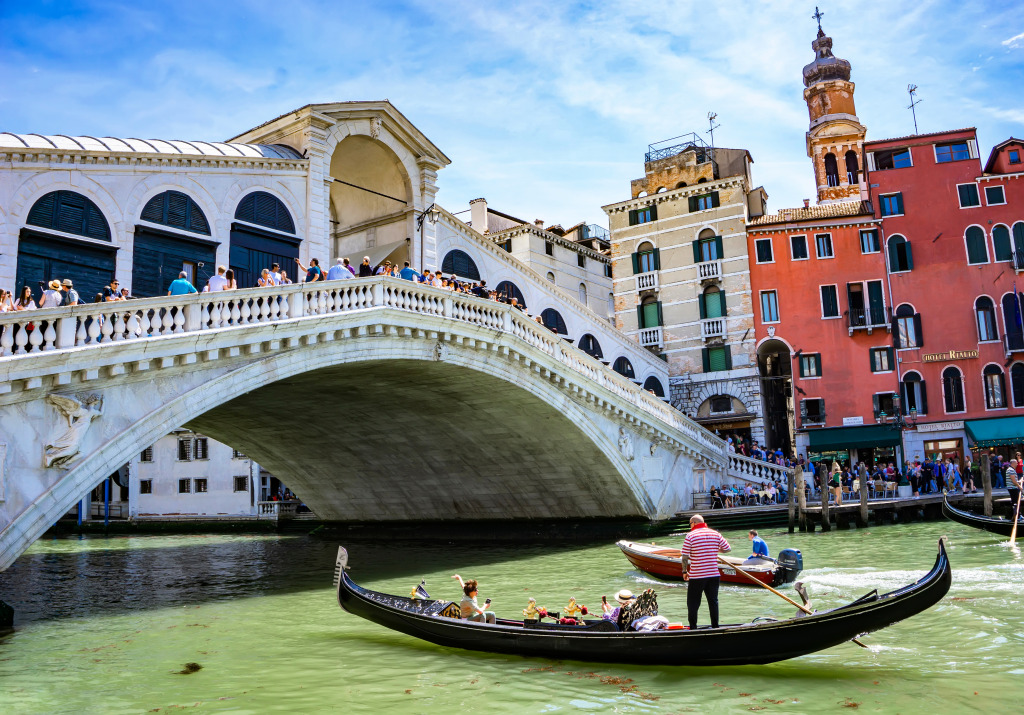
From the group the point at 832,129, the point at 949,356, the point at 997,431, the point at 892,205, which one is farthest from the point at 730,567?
the point at 832,129

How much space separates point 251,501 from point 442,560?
45.0 feet

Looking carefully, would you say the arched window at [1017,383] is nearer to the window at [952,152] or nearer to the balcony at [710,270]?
the window at [952,152]

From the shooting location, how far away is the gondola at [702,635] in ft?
20.7

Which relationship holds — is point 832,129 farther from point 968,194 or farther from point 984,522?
point 984,522

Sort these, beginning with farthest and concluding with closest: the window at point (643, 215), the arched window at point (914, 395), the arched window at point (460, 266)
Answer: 1. the window at point (643, 215)
2. the arched window at point (914, 395)
3. the arched window at point (460, 266)

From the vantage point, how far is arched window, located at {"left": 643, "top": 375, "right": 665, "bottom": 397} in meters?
26.4

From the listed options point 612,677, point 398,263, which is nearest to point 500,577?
point 612,677

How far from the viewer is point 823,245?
25688 mm

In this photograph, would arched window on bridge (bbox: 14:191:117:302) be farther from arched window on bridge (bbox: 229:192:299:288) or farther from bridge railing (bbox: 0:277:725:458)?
arched window on bridge (bbox: 229:192:299:288)

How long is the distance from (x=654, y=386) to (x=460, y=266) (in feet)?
28.3

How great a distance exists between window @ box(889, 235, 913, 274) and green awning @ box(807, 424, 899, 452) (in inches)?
191

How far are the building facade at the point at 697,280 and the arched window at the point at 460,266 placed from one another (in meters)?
7.67

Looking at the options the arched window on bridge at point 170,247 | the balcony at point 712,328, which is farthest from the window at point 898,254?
the arched window on bridge at point 170,247

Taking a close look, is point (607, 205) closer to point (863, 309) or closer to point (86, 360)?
point (863, 309)
